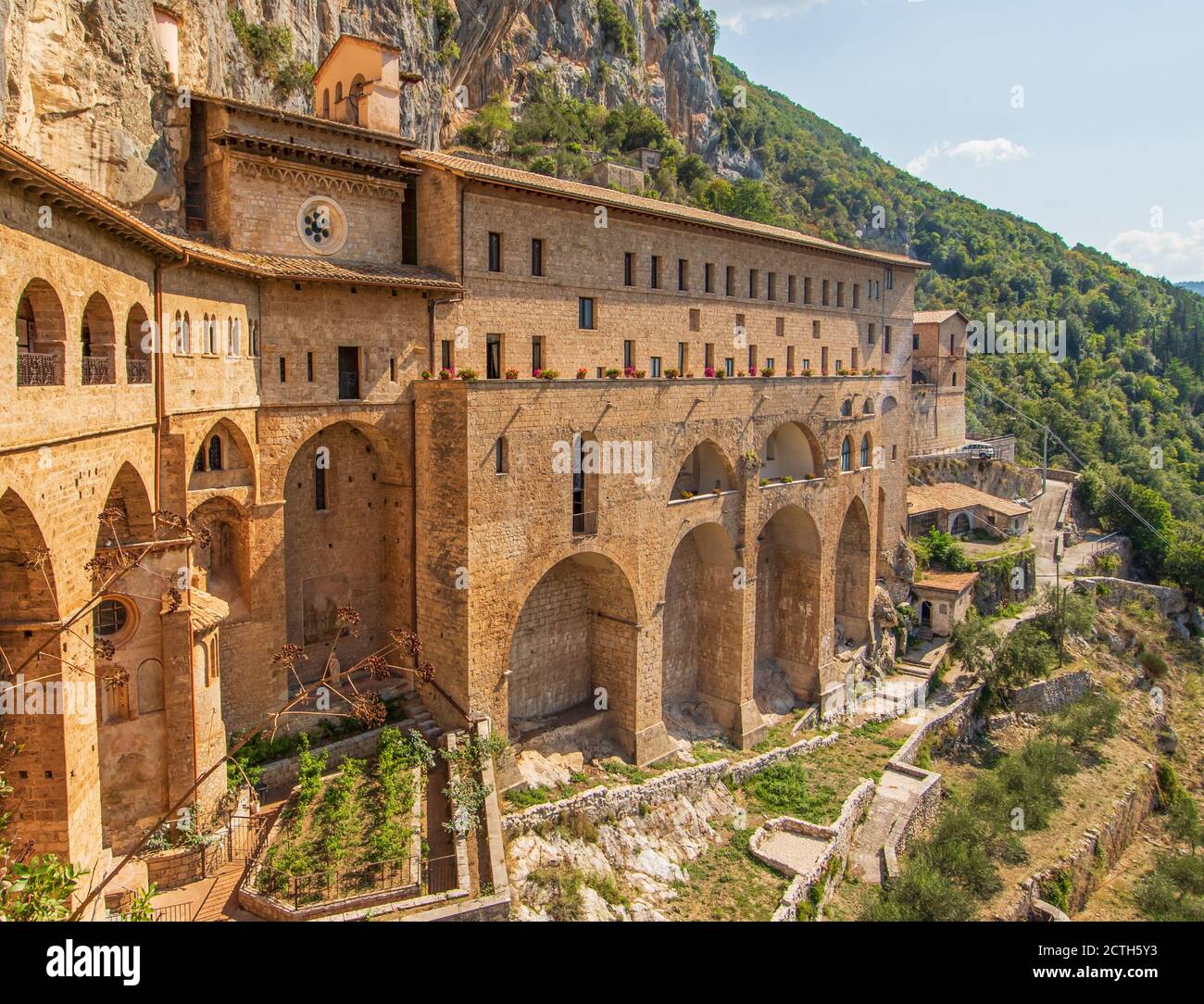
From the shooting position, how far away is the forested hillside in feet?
186

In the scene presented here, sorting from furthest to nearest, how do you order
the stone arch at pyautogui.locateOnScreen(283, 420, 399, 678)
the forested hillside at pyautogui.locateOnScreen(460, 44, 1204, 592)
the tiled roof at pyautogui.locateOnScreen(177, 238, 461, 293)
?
the forested hillside at pyautogui.locateOnScreen(460, 44, 1204, 592), the stone arch at pyautogui.locateOnScreen(283, 420, 399, 678), the tiled roof at pyautogui.locateOnScreen(177, 238, 461, 293)

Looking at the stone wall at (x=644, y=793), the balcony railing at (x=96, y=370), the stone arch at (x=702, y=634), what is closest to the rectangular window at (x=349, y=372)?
the balcony railing at (x=96, y=370)

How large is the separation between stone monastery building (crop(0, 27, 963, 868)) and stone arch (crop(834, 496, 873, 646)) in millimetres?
461

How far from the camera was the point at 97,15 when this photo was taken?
17.0 m

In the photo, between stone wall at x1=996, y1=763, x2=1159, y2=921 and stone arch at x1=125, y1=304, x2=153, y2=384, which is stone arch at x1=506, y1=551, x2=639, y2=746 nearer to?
stone arch at x1=125, y1=304, x2=153, y2=384

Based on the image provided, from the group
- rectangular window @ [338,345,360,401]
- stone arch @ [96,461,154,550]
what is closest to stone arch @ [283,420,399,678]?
rectangular window @ [338,345,360,401]

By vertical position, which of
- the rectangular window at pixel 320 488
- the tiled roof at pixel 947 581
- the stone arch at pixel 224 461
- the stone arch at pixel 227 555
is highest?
the stone arch at pixel 224 461

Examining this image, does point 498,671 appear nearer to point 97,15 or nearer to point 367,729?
point 367,729

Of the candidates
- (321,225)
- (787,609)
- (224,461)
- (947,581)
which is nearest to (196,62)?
(321,225)

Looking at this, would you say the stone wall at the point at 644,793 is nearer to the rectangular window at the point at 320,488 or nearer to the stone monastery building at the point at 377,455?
the stone monastery building at the point at 377,455

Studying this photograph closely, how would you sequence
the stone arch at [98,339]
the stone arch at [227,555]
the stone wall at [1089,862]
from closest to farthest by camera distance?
the stone arch at [98,339] < the stone arch at [227,555] < the stone wall at [1089,862]

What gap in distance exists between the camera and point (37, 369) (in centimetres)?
1147

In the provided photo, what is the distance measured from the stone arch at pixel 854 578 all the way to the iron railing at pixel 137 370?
2574 cm

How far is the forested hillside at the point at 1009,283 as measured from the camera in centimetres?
5681
